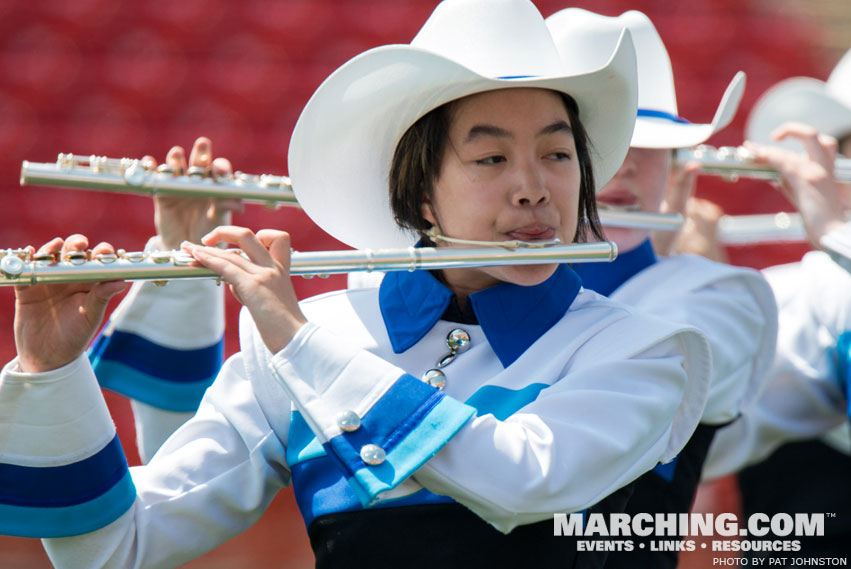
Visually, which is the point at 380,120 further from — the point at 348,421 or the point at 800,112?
the point at 800,112

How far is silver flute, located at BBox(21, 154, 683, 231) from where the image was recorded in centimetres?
212

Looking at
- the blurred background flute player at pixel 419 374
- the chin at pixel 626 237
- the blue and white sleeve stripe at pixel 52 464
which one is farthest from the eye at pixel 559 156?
the blue and white sleeve stripe at pixel 52 464

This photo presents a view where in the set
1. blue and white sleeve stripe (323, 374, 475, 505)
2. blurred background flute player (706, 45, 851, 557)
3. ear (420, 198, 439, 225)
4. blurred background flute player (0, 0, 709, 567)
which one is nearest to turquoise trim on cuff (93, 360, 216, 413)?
blurred background flute player (0, 0, 709, 567)

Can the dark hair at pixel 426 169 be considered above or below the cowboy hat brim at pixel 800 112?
above

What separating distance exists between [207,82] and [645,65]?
2.91 m

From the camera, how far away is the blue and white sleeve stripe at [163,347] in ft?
6.89

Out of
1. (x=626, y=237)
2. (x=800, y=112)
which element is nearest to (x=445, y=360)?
(x=626, y=237)

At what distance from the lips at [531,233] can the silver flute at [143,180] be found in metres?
0.62

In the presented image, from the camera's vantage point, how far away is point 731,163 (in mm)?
2697

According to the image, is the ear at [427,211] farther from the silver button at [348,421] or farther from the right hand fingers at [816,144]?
the right hand fingers at [816,144]

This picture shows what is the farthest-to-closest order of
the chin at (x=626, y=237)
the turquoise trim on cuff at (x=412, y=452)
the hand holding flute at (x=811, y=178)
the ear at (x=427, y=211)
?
the hand holding flute at (x=811, y=178) < the chin at (x=626, y=237) < the ear at (x=427, y=211) < the turquoise trim on cuff at (x=412, y=452)

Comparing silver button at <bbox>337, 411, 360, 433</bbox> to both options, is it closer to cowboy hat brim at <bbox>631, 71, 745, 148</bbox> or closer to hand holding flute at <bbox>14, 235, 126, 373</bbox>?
hand holding flute at <bbox>14, 235, 126, 373</bbox>

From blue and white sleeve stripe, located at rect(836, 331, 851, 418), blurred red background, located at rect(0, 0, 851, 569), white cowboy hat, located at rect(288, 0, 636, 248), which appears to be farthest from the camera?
blurred red background, located at rect(0, 0, 851, 569)

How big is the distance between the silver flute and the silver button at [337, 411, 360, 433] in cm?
89
